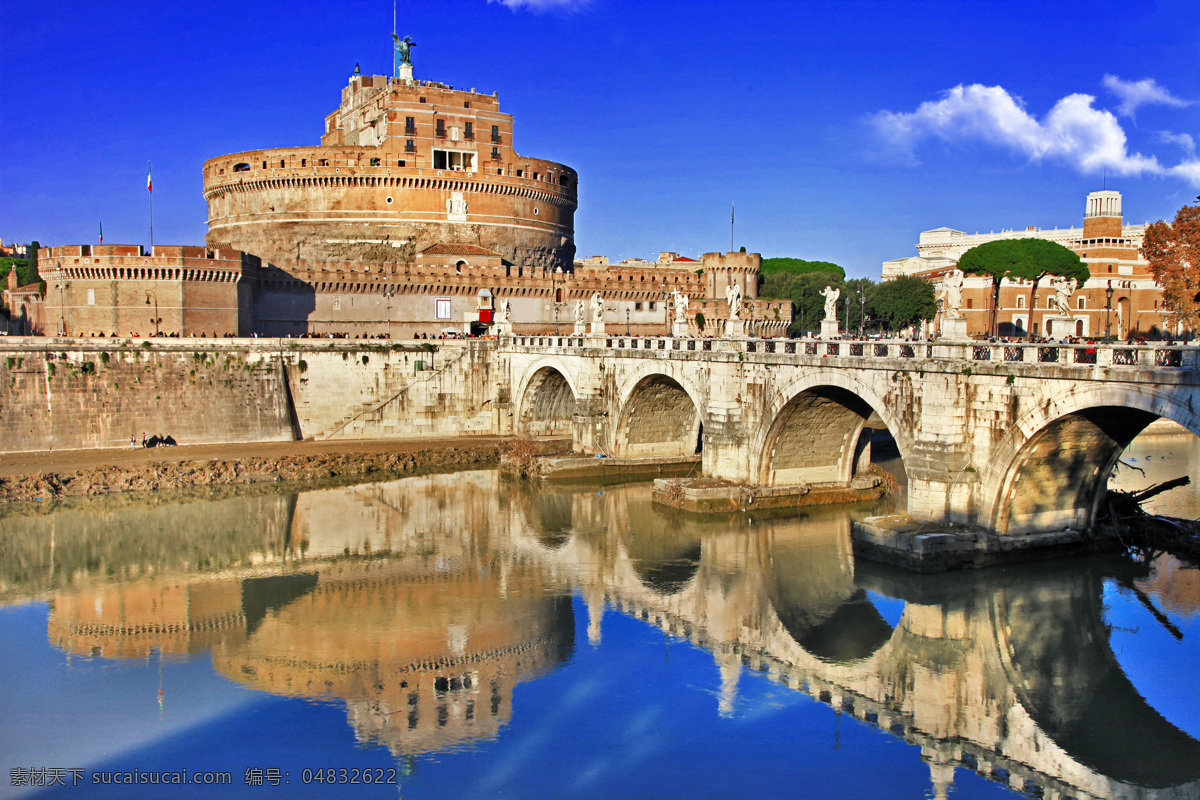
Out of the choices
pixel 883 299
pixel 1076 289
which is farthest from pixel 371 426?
pixel 1076 289

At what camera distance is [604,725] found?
47.0ft

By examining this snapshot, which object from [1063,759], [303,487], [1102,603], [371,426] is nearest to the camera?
[1063,759]

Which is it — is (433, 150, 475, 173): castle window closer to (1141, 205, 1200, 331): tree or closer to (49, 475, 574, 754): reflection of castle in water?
(49, 475, 574, 754): reflection of castle in water

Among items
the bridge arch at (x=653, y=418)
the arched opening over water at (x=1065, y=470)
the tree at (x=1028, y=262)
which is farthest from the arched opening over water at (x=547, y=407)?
the tree at (x=1028, y=262)

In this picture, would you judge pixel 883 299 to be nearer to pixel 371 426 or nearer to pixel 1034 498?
pixel 371 426

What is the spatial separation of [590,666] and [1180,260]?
1389 inches

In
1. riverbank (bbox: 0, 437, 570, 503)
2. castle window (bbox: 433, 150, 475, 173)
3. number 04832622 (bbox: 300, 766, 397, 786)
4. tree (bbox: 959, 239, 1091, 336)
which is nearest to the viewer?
number 04832622 (bbox: 300, 766, 397, 786)

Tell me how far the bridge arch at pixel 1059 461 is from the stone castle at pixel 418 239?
28376 mm

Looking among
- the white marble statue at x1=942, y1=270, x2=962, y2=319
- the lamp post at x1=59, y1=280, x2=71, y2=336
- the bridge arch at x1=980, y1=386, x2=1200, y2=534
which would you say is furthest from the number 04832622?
the lamp post at x1=59, y1=280, x2=71, y2=336

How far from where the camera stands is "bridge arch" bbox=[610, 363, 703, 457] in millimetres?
32594

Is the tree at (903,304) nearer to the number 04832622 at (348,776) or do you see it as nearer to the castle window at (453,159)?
the castle window at (453,159)

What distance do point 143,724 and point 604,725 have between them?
7.09 m

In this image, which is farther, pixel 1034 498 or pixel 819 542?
pixel 819 542

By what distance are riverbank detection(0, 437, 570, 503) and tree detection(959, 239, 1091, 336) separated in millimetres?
33640
